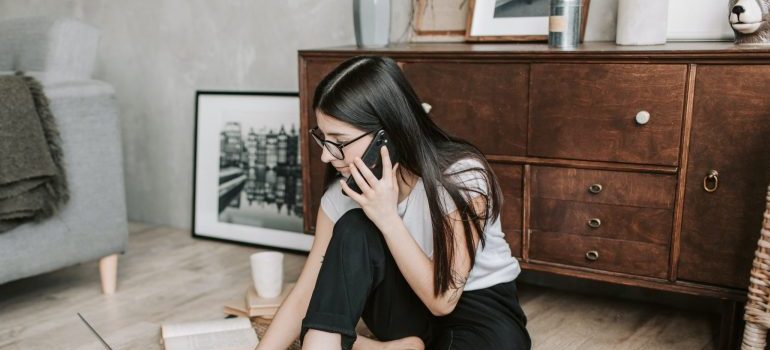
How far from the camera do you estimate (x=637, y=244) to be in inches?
65.2

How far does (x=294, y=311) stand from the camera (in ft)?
4.86

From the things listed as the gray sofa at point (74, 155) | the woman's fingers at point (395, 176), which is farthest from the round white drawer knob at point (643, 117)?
the gray sofa at point (74, 155)

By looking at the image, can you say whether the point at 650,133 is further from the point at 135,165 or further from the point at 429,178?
the point at 135,165

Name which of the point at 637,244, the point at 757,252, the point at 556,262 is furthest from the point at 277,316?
the point at 757,252

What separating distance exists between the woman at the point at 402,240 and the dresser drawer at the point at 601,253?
1.04 feet

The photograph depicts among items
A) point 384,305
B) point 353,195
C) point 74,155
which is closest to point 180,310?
point 74,155

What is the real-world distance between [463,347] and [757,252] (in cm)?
62

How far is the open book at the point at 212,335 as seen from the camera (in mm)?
1646

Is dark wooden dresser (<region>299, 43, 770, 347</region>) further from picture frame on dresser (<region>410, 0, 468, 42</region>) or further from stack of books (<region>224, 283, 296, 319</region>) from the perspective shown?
stack of books (<region>224, 283, 296, 319</region>)

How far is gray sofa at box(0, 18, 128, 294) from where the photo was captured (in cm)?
196

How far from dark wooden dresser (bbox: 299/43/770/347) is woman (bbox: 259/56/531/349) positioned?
318 mm

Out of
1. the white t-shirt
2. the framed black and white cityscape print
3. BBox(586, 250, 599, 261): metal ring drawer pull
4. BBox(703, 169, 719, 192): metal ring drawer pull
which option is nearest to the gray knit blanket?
the framed black and white cityscape print

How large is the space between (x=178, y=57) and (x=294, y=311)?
167 cm

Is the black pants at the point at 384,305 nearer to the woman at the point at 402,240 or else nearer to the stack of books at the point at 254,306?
the woman at the point at 402,240
